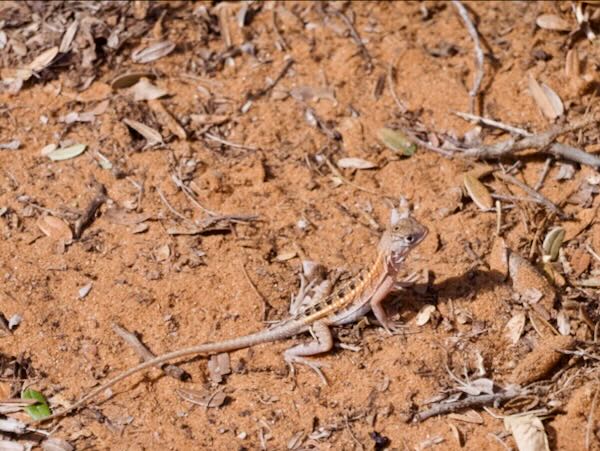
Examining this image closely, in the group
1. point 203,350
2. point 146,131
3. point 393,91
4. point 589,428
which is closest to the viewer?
point 589,428

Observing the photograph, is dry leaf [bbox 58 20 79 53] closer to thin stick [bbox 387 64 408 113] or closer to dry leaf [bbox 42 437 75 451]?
thin stick [bbox 387 64 408 113]

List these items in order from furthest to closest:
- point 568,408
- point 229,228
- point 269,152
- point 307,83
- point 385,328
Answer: point 307,83 < point 269,152 < point 229,228 < point 385,328 < point 568,408

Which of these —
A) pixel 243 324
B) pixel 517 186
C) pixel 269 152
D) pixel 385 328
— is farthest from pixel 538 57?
pixel 243 324

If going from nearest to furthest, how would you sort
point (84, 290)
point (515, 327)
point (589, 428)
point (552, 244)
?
point (589, 428)
point (515, 327)
point (84, 290)
point (552, 244)

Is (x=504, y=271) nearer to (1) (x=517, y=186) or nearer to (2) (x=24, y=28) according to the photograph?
(1) (x=517, y=186)

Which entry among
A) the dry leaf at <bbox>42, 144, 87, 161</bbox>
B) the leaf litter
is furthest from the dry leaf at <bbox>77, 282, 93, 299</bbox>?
the dry leaf at <bbox>42, 144, 87, 161</bbox>

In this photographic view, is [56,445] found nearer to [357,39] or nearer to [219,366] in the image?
[219,366]

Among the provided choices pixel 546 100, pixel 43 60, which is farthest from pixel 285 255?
pixel 43 60
